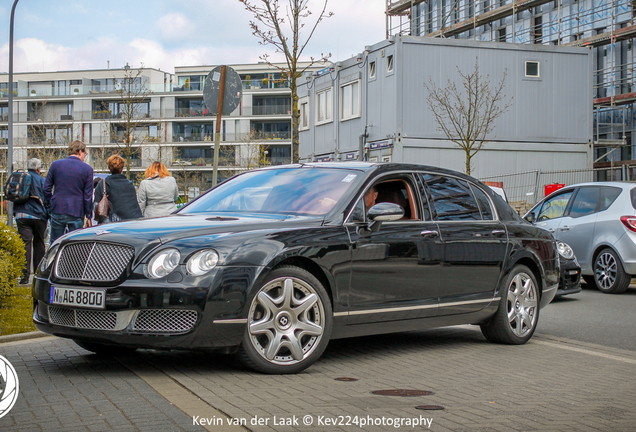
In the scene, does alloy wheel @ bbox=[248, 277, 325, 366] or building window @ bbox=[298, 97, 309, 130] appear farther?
building window @ bbox=[298, 97, 309, 130]

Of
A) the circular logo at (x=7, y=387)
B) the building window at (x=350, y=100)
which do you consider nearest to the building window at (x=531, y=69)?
the building window at (x=350, y=100)

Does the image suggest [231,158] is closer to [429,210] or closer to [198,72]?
[198,72]

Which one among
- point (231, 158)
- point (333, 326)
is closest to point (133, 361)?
point (333, 326)

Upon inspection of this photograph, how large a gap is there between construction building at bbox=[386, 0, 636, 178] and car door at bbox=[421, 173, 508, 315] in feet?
97.0

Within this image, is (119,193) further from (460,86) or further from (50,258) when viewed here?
(460,86)

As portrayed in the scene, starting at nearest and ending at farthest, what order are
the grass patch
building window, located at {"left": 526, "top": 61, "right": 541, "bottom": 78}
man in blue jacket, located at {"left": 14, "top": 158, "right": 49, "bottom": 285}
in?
the grass patch
man in blue jacket, located at {"left": 14, "top": 158, "right": 49, "bottom": 285}
building window, located at {"left": 526, "top": 61, "right": 541, "bottom": 78}

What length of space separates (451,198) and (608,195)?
256 inches

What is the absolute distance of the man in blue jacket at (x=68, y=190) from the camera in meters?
10.4

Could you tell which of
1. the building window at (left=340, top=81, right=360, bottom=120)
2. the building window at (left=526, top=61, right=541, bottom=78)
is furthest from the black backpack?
the building window at (left=526, top=61, right=541, bottom=78)

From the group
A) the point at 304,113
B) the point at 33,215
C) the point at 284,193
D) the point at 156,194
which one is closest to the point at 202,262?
the point at 284,193

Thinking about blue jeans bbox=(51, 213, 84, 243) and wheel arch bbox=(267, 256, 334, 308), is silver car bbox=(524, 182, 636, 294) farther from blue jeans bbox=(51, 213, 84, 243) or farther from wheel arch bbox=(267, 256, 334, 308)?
wheel arch bbox=(267, 256, 334, 308)

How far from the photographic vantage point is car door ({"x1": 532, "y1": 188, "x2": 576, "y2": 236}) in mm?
13602

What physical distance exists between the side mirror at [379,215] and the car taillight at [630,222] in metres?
7.32

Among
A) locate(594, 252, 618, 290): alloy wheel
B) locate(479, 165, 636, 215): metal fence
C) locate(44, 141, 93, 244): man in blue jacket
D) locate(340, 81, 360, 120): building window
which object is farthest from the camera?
locate(340, 81, 360, 120): building window
